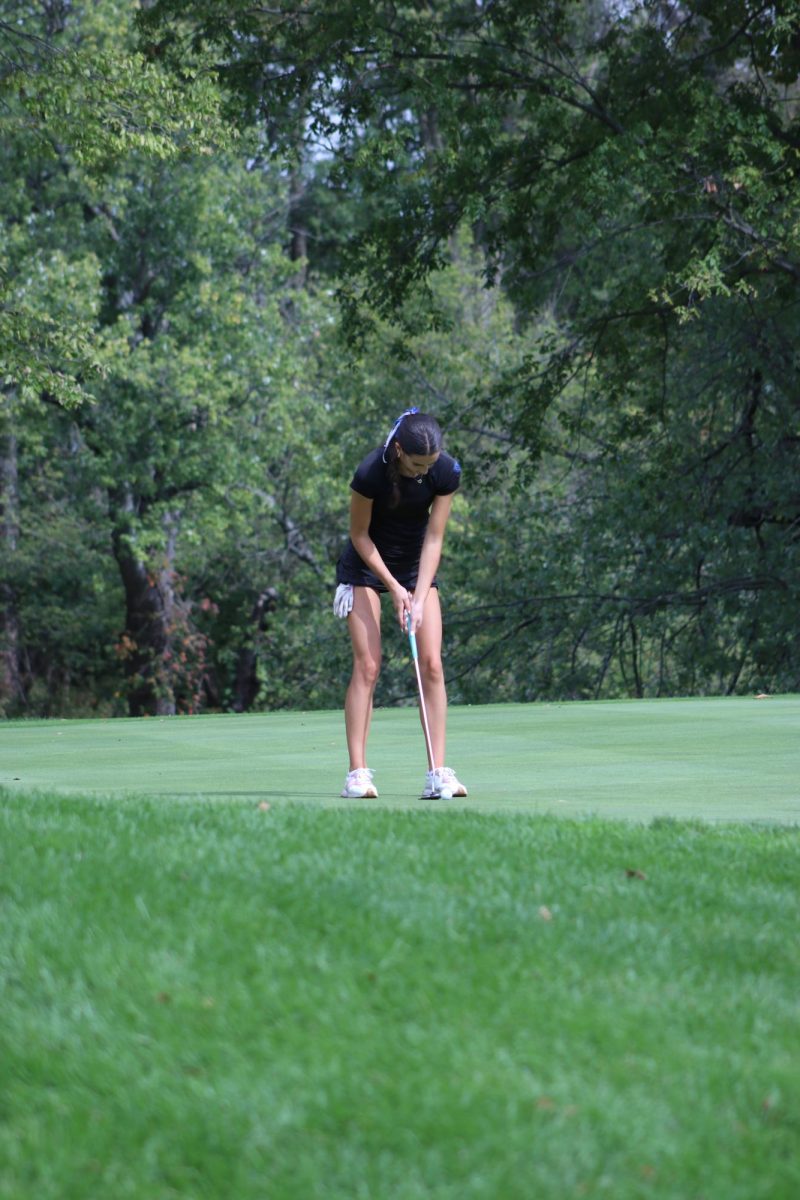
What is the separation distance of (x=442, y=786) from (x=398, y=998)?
3455 mm

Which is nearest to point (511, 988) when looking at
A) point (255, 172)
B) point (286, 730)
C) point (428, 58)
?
point (286, 730)

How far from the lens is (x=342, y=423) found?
34.2 metres

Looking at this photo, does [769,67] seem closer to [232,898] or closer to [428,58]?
[428,58]

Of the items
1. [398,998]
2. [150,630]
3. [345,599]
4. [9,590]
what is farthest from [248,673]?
[398,998]

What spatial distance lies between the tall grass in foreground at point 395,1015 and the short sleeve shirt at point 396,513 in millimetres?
2108

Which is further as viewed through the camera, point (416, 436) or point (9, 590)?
point (9, 590)

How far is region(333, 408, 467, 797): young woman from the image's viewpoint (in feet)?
25.3

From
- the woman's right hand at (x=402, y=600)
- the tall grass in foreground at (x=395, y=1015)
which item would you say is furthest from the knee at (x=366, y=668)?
the tall grass in foreground at (x=395, y=1015)

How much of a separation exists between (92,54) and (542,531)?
33.7ft

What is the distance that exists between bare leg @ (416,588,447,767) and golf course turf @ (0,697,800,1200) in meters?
0.60

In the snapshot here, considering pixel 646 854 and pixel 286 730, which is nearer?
pixel 646 854

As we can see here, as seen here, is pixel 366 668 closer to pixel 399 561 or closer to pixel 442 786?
pixel 399 561

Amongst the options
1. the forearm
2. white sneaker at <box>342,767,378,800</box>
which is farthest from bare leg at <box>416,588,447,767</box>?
white sneaker at <box>342,767,378,800</box>

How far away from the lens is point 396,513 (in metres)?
7.98
